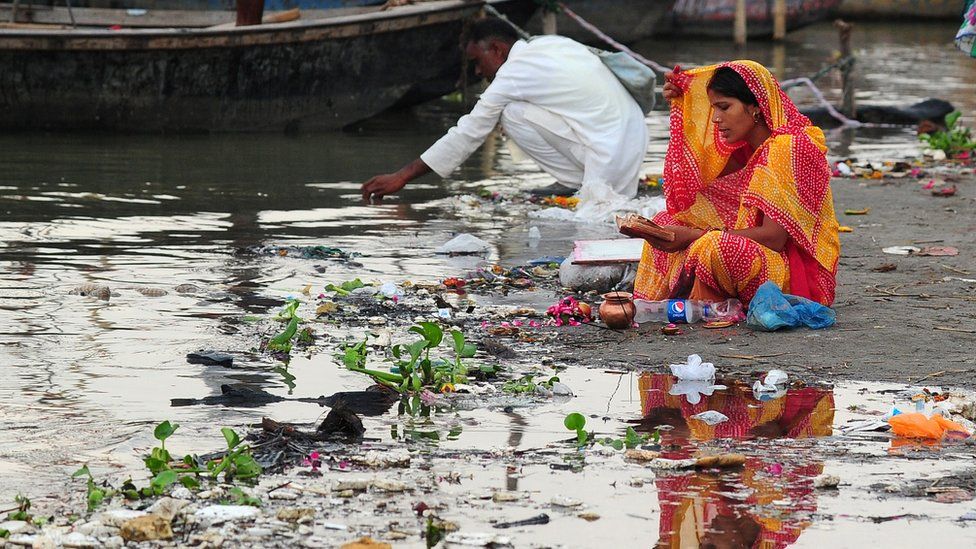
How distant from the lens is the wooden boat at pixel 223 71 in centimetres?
1113

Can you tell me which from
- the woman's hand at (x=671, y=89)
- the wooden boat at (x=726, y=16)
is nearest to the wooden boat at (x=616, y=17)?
the wooden boat at (x=726, y=16)

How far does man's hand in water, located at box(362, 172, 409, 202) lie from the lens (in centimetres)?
759

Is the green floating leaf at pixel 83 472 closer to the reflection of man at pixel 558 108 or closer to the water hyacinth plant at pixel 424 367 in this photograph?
the water hyacinth plant at pixel 424 367

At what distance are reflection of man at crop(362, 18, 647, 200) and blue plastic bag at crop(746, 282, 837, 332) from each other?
2.85 metres

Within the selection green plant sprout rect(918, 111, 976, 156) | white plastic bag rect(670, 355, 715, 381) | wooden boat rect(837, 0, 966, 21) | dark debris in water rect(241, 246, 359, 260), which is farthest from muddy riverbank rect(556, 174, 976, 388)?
wooden boat rect(837, 0, 966, 21)

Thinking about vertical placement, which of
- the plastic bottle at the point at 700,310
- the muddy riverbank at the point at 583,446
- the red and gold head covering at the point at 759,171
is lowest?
the muddy riverbank at the point at 583,446

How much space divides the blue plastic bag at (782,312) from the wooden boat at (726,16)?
684 inches

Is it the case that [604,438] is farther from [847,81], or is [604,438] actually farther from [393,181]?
[847,81]

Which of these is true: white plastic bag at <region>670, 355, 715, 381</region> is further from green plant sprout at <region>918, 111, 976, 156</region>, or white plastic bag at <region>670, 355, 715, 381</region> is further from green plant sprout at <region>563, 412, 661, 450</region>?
green plant sprout at <region>918, 111, 976, 156</region>

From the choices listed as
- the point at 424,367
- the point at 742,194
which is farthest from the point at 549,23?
the point at 424,367

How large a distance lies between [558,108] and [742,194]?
291 cm

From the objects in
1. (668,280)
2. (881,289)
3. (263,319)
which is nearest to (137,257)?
(263,319)

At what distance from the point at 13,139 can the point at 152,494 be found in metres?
8.35

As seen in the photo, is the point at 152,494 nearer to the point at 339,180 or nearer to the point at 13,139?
the point at 339,180
